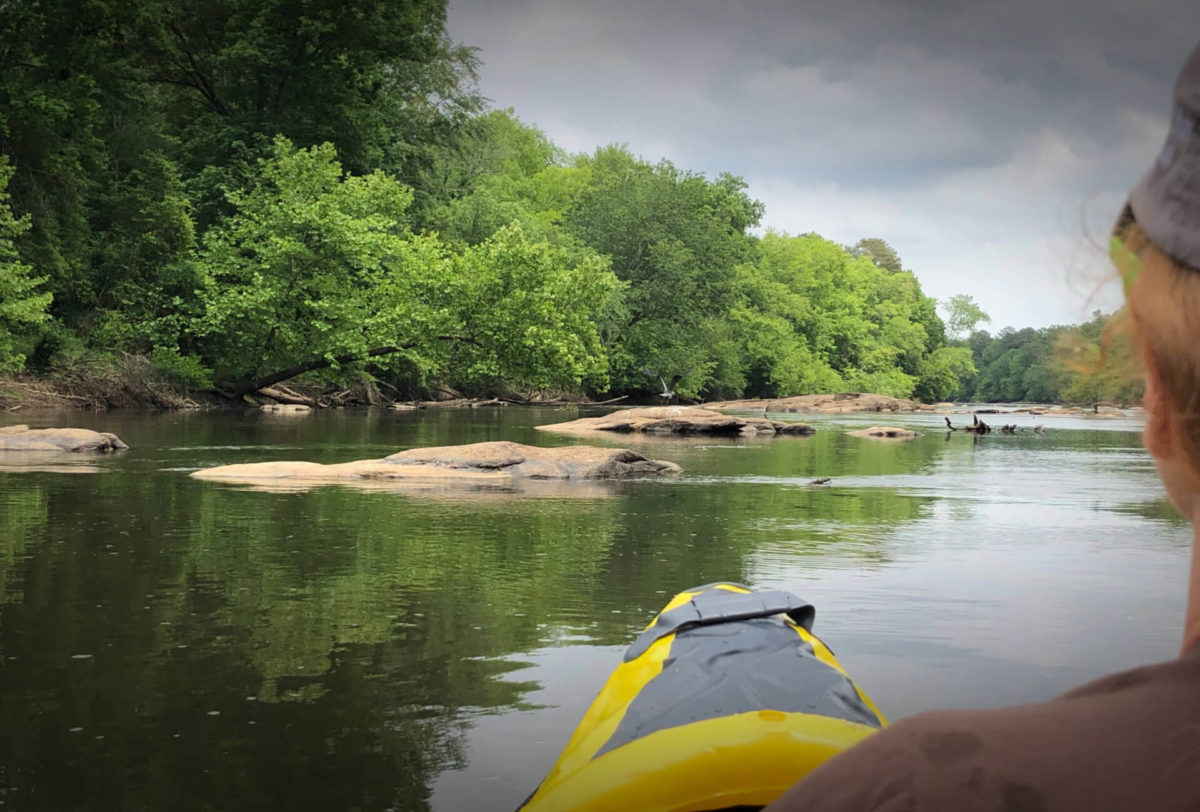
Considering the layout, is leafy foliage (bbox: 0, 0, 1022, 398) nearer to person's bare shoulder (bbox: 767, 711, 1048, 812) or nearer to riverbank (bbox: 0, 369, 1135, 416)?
riverbank (bbox: 0, 369, 1135, 416)

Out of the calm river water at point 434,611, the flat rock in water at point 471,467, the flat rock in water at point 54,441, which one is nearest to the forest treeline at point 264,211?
the flat rock in water at point 54,441

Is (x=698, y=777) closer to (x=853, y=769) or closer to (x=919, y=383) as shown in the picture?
(x=853, y=769)

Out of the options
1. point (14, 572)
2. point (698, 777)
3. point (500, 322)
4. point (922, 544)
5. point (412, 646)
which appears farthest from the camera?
point (500, 322)

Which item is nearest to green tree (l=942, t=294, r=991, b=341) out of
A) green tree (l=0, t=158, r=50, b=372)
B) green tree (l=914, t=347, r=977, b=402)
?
green tree (l=914, t=347, r=977, b=402)

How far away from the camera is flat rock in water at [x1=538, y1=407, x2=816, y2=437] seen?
92.1 ft

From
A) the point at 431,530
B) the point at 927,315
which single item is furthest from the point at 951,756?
the point at 927,315

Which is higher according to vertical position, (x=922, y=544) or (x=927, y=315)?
(x=927, y=315)

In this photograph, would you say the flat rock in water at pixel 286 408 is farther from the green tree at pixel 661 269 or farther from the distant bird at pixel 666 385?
the distant bird at pixel 666 385

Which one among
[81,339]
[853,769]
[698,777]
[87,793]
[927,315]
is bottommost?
[87,793]

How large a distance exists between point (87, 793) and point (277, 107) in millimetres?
39082

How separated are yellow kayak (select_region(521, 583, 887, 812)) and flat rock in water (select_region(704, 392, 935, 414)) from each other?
51.0m

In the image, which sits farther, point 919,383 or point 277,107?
point 919,383

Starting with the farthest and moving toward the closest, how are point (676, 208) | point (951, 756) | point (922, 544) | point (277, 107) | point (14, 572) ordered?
point (676, 208), point (277, 107), point (922, 544), point (14, 572), point (951, 756)

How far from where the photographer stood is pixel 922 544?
940 cm
